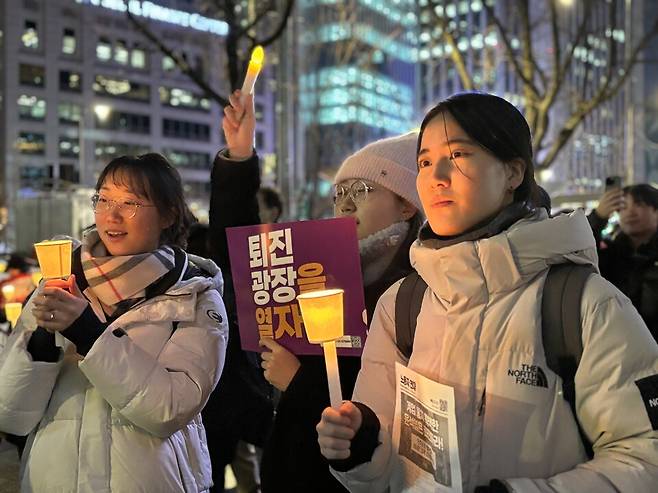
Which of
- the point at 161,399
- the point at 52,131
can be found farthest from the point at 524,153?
the point at 52,131

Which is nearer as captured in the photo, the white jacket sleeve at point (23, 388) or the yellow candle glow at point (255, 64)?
the white jacket sleeve at point (23, 388)

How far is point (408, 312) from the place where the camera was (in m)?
1.76

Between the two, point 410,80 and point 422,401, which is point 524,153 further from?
point 410,80

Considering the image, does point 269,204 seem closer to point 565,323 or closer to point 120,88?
point 565,323

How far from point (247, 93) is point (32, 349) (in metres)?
1.27

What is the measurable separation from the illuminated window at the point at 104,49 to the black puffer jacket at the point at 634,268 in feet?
224

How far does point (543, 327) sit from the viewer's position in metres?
1.49

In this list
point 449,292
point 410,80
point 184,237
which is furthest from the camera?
point 410,80

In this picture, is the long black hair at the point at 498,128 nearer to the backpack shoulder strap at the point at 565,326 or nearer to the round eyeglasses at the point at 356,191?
the backpack shoulder strap at the point at 565,326

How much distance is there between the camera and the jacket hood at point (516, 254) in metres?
1.50

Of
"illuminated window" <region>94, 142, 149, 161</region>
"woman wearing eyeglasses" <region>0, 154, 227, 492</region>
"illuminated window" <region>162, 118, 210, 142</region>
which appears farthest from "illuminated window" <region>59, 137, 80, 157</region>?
"woman wearing eyeglasses" <region>0, 154, 227, 492</region>

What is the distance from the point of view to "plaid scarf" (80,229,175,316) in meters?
2.24

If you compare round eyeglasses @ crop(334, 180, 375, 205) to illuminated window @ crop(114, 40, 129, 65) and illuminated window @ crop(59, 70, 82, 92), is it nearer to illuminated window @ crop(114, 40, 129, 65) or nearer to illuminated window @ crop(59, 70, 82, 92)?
illuminated window @ crop(59, 70, 82, 92)

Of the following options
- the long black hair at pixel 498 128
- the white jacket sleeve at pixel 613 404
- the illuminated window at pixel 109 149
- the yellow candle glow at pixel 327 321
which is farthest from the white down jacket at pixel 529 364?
the illuminated window at pixel 109 149
